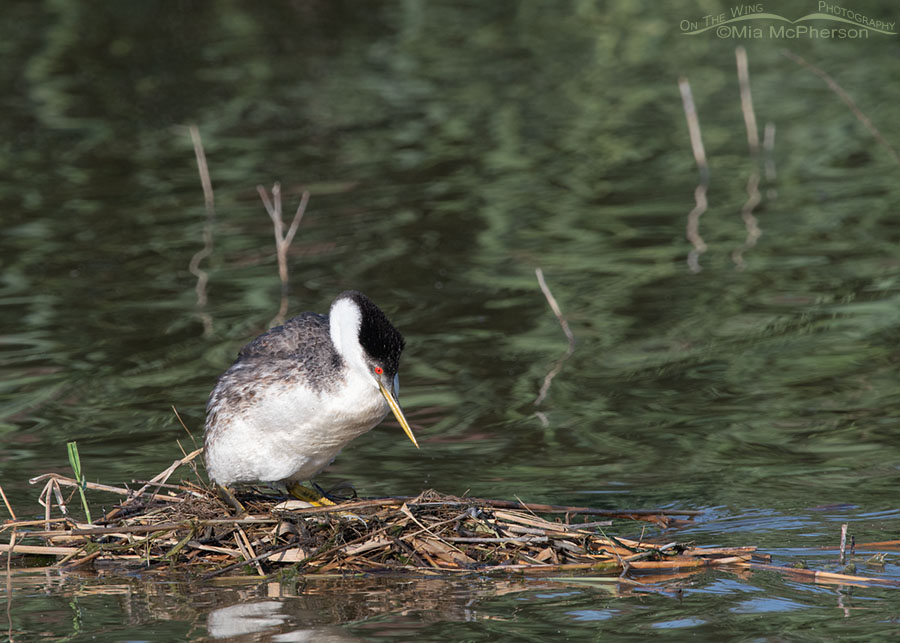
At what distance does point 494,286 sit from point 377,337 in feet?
23.3

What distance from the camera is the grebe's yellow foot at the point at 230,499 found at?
7.59 meters

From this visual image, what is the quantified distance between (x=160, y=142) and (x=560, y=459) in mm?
13504

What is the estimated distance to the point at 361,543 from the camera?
289 inches

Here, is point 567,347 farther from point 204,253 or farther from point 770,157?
point 770,157

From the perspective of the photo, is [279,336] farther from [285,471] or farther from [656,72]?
[656,72]

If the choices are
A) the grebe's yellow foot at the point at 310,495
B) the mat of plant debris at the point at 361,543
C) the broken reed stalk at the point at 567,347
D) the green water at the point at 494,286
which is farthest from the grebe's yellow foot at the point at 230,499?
the broken reed stalk at the point at 567,347

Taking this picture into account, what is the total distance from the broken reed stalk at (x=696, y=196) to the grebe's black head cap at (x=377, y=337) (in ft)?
25.3

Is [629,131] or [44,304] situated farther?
[629,131]

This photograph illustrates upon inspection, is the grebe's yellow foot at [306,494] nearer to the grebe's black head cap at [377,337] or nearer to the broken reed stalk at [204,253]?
the grebe's black head cap at [377,337]

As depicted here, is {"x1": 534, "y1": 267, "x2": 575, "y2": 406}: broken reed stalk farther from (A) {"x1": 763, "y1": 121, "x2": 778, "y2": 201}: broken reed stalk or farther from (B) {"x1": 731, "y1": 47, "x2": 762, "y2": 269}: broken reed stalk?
(A) {"x1": 763, "y1": 121, "x2": 778, "y2": 201}: broken reed stalk

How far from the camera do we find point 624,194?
1773 cm

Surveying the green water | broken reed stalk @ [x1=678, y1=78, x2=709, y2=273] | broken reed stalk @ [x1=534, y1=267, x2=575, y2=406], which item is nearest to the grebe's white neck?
the green water

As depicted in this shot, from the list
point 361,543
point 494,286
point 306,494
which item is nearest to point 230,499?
point 306,494

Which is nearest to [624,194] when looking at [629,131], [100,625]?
[629,131]
